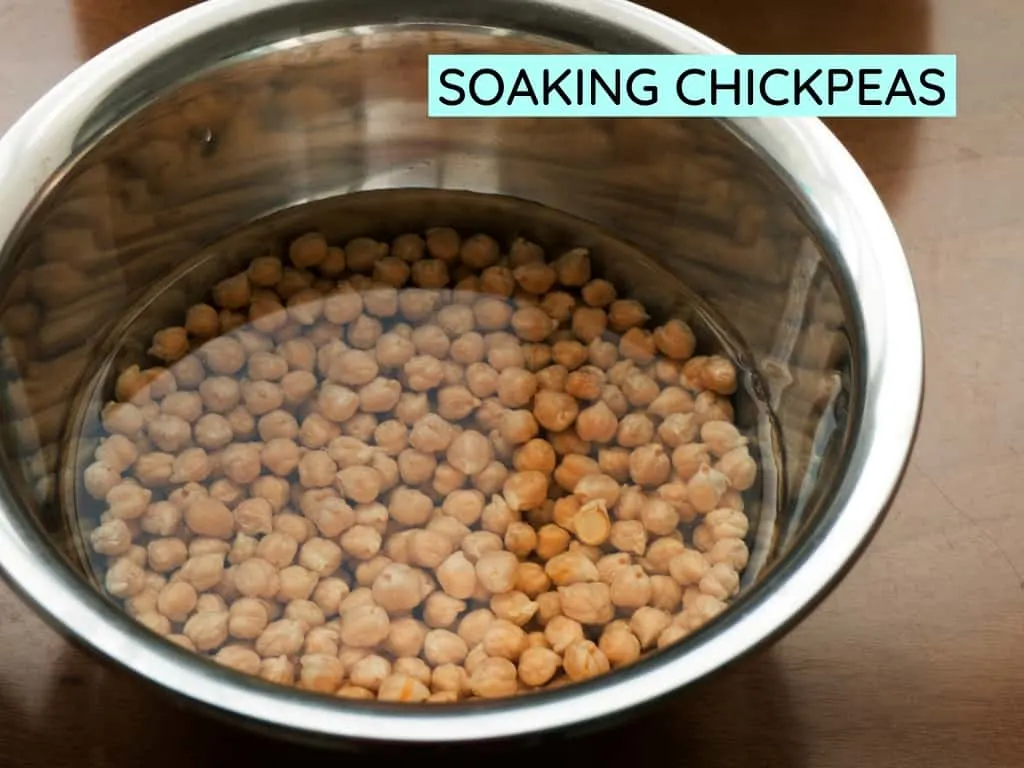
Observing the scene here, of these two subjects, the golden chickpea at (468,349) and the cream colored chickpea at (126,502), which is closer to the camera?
the cream colored chickpea at (126,502)

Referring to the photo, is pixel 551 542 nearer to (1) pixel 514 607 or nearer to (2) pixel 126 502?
(1) pixel 514 607

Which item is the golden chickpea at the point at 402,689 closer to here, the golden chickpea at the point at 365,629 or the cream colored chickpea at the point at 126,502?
the golden chickpea at the point at 365,629

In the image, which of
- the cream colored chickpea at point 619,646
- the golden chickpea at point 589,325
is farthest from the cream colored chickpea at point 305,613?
the golden chickpea at point 589,325

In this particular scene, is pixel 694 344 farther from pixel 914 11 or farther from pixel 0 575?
pixel 0 575

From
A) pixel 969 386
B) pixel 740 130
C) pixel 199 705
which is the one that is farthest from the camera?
pixel 969 386

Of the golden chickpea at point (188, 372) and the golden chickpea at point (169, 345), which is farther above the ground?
the golden chickpea at point (169, 345)

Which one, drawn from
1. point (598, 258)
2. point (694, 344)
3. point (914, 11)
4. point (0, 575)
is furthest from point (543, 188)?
point (0, 575)

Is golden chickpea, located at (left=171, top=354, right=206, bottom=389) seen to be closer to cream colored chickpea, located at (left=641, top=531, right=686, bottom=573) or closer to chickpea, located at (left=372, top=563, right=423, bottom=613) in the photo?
chickpea, located at (left=372, top=563, right=423, bottom=613)

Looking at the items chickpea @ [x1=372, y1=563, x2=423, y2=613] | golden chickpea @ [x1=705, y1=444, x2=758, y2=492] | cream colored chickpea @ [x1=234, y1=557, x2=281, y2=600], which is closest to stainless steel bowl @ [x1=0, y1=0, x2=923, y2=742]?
golden chickpea @ [x1=705, y1=444, x2=758, y2=492]
